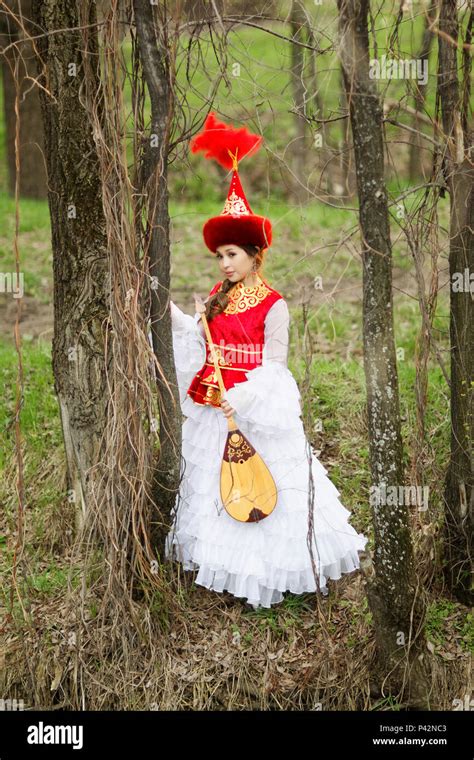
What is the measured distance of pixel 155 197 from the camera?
348 centimetres

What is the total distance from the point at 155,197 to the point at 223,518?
1459 millimetres

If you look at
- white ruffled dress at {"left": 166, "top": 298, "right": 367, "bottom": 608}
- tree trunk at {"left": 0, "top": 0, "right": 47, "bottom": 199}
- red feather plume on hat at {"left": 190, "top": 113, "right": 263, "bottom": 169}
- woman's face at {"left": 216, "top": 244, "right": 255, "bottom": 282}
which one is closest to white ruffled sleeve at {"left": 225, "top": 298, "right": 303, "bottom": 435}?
white ruffled dress at {"left": 166, "top": 298, "right": 367, "bottom": 608}

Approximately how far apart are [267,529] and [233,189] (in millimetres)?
1507

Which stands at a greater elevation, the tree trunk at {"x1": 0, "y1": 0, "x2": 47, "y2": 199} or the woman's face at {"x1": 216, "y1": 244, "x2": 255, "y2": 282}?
the tree trunk at {"x1": 0, "y1": 0, "x2": 47, "y2": 199}

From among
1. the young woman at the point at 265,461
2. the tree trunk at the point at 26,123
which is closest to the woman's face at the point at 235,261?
the young woman at the point at 265,461

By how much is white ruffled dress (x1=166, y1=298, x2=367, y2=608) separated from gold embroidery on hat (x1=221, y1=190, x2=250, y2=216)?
0.42 metres

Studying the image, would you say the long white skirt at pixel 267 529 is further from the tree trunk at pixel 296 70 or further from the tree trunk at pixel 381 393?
the tree trunk at pixel 296 70

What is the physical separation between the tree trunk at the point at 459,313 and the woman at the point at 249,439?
47 cm

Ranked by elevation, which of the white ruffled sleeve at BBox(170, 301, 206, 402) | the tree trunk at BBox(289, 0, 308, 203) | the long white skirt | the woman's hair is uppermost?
the tree trunk at BBox(289, 0, 308, 203)

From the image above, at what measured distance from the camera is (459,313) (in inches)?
147

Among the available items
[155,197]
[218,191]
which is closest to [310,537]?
[155,197]

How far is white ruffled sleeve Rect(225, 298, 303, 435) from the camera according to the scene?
3.71 metres

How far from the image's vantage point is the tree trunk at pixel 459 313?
3.45 metres

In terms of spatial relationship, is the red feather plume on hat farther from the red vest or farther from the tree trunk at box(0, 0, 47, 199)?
the tree trunk at box(0, 0, 47, 199)
